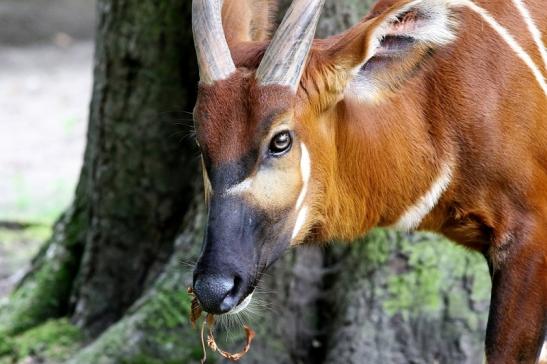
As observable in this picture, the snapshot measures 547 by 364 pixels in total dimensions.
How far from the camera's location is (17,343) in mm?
6840

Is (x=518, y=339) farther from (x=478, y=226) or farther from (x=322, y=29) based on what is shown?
(x=322, y=29)

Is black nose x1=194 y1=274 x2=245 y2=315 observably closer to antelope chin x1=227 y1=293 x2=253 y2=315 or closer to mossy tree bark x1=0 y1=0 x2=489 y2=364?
antelope chin x1=227 y1=293 x2=253 y2=315

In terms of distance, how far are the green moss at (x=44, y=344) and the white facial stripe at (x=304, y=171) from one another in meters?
3.02

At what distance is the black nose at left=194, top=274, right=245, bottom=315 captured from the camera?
13.1 feet

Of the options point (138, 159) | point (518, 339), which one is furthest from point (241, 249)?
point (138, 159)

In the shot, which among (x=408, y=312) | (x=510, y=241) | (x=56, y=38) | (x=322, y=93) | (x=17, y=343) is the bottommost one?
(x=56, y=38)

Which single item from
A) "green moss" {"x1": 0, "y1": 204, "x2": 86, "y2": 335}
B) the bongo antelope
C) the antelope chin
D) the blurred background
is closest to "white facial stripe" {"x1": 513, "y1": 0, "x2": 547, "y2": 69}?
the bongo antelope

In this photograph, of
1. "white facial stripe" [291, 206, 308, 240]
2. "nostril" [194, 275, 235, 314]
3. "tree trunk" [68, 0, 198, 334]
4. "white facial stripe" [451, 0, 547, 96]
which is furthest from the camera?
"tree trunk" [68, 0, 198, 334]

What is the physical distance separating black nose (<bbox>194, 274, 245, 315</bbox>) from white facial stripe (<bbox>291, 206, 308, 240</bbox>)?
0.38m

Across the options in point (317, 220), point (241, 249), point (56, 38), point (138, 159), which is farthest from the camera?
point (56, 38)

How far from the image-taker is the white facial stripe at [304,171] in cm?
420

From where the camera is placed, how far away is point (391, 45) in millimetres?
4332

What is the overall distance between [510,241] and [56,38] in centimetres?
1459

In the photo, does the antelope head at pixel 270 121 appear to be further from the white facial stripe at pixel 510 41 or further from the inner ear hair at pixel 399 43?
the white facial stripe at pixel 510 41
